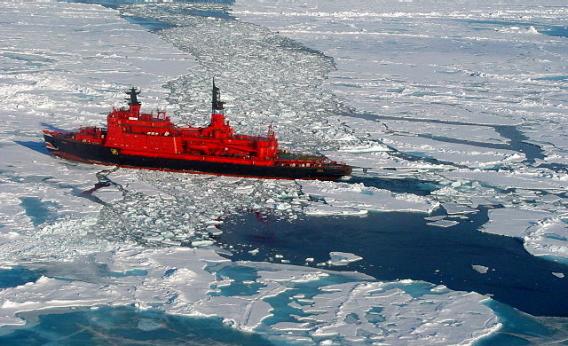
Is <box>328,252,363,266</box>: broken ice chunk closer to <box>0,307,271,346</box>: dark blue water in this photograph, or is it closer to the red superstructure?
<box>0,307,271,346</box>: dark blue water

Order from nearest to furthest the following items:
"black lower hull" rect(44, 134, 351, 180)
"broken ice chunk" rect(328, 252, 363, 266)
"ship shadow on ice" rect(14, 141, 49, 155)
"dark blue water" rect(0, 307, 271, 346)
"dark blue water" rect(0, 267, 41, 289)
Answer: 1. "dark blue water" rect(0, 307, 271, 346)
2. "dark blue water" rect(0, 267, 41, 289)
3. "broken ice chunk" rect(328, 252, 363, 266)
4. "black lower hull" rect(44, 134, 351, 180)
5. "ship shadow on ice" rect(14, 141, 49, 155)

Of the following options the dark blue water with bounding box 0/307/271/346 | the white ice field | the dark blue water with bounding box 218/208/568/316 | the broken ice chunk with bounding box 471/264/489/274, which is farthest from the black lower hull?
the dark blue water with bounding box 0/307/271/346

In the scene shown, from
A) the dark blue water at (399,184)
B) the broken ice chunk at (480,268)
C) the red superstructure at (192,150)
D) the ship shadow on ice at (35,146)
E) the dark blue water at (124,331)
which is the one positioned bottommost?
the dark blue water at (124,331)

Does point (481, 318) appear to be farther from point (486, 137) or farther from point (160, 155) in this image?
point (486, 137)

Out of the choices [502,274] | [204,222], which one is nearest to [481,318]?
[502,274]

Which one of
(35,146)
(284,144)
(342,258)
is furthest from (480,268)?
(35,146)

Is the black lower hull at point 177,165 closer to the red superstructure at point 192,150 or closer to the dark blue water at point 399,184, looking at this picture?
the red superstructure at point 192,150

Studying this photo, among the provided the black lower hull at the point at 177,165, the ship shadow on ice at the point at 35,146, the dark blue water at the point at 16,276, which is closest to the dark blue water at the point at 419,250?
the black lower hull at the point at 177,165
